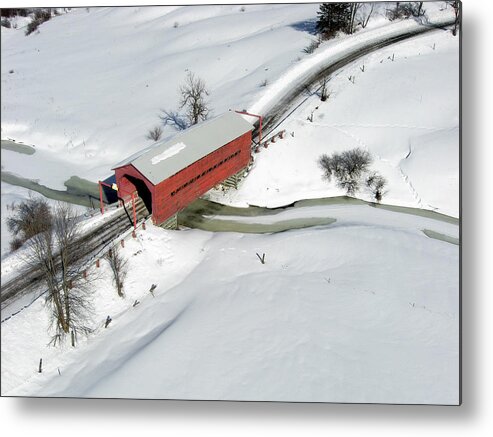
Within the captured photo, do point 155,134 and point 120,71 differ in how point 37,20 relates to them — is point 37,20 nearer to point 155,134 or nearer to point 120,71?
point 120,71

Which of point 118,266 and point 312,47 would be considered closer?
point 118,266

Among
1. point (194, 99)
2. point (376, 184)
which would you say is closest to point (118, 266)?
point (376, 184)

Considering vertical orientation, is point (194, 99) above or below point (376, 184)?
above

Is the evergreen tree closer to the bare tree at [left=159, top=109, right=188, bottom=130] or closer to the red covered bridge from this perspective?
the bare tree at [left=159, top=109, right=188, bottom=130]

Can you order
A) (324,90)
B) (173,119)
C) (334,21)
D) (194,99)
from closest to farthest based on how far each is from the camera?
(194,99) < (324,90) < (173,119) < (334,21)

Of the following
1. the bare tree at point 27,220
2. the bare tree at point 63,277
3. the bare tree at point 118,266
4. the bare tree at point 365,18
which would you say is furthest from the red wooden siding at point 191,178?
the bare tree at point 365,18

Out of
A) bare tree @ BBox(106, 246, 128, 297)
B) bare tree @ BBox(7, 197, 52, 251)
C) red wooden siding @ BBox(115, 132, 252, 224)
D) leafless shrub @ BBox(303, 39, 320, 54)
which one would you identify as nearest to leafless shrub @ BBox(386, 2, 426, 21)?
leafless shrub @ BBox(303, 39, 320, 54)

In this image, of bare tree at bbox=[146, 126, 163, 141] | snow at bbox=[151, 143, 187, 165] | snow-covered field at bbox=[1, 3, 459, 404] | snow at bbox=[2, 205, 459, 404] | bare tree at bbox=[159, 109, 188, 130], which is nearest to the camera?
snow at bbox=[2, 205, 459, 404]
